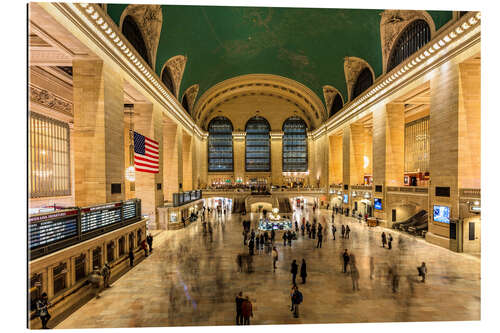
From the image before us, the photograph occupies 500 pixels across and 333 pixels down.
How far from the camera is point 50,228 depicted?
270 inches

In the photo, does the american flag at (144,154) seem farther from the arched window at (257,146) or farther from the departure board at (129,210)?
the arched window at (257,146)

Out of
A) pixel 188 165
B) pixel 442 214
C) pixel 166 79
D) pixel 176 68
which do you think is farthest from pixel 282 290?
pixel 188 165

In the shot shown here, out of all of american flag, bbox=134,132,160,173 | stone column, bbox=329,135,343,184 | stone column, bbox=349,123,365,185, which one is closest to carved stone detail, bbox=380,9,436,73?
stone column, bbox=349,123,365,185

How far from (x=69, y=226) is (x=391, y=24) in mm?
22473

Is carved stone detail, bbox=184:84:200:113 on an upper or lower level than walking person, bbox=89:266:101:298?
upper

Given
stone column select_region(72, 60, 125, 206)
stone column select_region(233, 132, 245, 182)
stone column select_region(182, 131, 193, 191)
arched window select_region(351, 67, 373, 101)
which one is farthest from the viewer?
stone column select_region(233, 132, 245, 182)

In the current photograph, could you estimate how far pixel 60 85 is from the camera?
16359mm

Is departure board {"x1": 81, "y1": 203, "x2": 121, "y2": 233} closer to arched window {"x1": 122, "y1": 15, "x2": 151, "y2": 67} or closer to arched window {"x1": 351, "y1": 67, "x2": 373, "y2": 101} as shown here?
arched window {"x1": 122, "y1": 15, "x2": 151, "y2": 67}

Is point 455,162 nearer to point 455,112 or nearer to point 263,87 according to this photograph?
point 455,112

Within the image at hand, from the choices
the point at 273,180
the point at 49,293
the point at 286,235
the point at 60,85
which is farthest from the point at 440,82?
the point at 273,180

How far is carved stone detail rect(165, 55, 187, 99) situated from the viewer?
20875 millimetres

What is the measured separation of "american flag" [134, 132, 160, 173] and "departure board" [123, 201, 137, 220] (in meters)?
1.79

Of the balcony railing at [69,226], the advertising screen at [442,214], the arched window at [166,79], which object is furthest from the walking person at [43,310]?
the arched window at [166,79]

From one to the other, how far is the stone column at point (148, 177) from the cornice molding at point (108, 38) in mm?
1321
